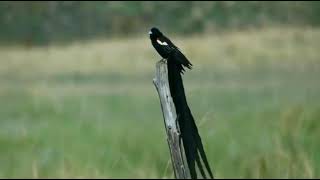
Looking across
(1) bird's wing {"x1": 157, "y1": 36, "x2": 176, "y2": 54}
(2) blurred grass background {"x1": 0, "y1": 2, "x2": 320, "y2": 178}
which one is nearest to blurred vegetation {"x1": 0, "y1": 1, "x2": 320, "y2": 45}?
(2) blurred grass background {"x1": 0, "y1": 2, "x2": 320, "y2": 178}

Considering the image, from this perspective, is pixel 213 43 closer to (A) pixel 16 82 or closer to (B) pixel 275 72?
(B) pixel 275 72

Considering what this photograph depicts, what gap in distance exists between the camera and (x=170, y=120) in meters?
1.51

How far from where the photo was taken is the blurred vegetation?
146 inches

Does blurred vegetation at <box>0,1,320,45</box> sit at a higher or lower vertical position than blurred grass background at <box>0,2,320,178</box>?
higher

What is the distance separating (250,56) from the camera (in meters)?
3.79

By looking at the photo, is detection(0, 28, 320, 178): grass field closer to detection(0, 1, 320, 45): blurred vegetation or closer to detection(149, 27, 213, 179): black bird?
detection(0, 1, 320, 45): blurred vegetation

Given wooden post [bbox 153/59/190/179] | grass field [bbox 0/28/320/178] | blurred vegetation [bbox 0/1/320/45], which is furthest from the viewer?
blurred vegetation [bbox 0/1/320/45]

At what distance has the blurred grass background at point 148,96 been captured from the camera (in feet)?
10.9

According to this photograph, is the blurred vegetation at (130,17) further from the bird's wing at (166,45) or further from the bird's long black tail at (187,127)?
the bird's long black tail at (187,127)

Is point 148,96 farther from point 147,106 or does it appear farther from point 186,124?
point 186,124

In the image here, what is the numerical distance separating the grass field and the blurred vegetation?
0.06 metres

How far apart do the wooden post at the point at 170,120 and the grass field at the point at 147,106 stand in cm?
156

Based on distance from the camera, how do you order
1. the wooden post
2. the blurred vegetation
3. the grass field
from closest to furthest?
the wooden post
the grass field
the blurred vegetation

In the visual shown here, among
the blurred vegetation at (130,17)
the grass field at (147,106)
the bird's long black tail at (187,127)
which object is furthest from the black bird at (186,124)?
the blurred vegetation at (130,17)
